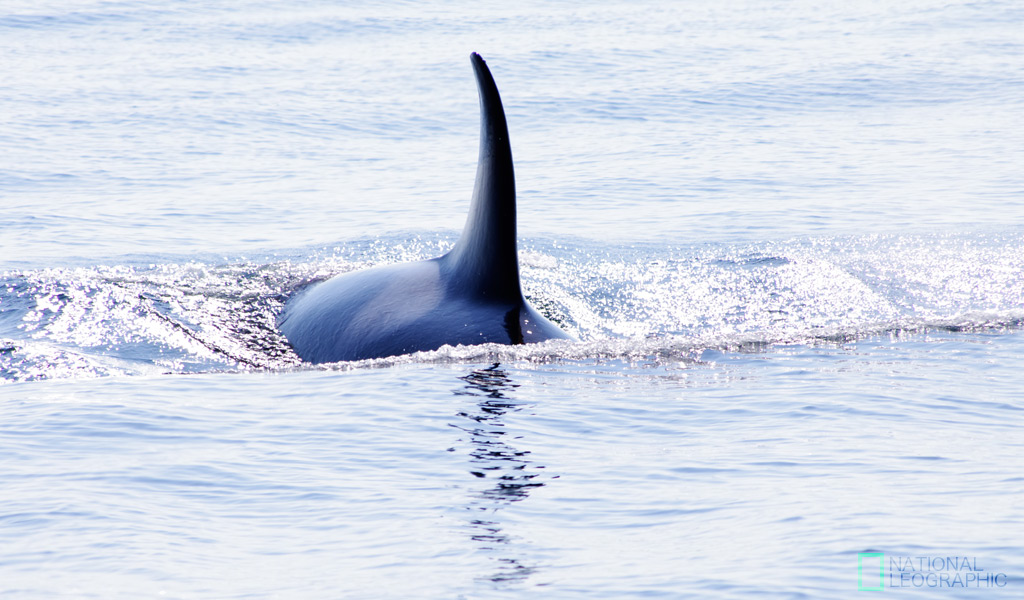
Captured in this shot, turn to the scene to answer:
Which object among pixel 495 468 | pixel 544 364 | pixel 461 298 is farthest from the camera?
pixel 461 298

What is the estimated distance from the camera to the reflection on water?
16.0 ft

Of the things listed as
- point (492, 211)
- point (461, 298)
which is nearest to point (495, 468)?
point (492, 211)

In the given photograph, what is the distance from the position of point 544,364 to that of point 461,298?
2.37ft

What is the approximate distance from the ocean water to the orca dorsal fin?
0.48 meters

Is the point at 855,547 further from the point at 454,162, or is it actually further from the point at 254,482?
the point at 454,162

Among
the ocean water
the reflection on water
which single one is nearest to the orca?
the ocean water

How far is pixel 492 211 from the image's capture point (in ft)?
25.7

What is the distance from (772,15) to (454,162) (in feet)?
78.8

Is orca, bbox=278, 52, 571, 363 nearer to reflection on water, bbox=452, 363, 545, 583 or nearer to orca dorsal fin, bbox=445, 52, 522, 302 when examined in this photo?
orca dorsal fin, bbox=445, 52, 522, 302

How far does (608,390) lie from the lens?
7730 mm

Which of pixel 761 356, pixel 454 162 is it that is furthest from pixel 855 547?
pixel 454 162

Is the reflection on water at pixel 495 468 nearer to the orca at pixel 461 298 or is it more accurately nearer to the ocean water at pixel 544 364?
the ocean water at pixel 544 364

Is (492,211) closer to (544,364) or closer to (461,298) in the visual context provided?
(461,298)

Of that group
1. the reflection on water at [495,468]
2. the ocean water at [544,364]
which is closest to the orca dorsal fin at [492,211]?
the ocean water at [544,364]
